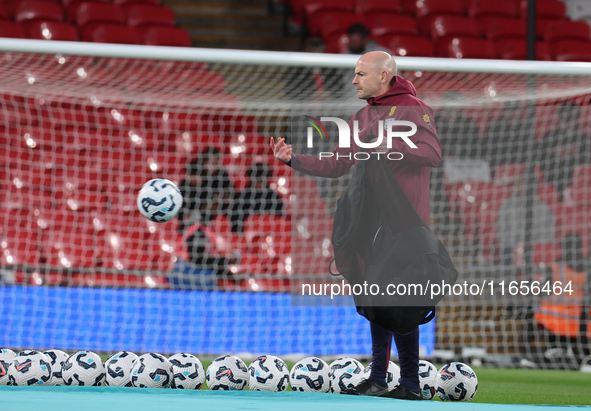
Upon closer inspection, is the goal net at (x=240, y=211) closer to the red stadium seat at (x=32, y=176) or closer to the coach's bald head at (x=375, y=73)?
the red stadium seat at (x=32, y=176)

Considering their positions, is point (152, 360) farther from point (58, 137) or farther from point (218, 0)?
point (218, 0)

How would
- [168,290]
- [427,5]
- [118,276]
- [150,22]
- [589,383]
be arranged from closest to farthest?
1. [589,383]
2. [168,290]
3. [118,276]
4. [150,22]
5. [427,5]

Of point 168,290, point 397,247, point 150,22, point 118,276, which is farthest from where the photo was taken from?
point 150,22

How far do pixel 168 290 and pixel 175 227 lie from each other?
47.7 inches

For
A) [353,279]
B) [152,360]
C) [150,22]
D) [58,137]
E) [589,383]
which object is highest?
[150,22]

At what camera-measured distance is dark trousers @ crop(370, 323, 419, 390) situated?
305 centimetres

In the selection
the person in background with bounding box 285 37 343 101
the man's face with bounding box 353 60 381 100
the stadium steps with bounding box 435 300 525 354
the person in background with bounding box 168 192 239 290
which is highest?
the person in background with bounding box 285 37 343 101

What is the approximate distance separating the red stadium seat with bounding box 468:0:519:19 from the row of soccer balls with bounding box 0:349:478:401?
7163 millimetres

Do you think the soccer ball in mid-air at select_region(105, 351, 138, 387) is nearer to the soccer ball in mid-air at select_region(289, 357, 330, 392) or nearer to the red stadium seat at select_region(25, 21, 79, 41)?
the soccer ball in mid-air at select_region(289, 357, 330, 392)

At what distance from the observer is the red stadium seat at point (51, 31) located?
7527 mm

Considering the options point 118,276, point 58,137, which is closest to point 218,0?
point 58,137

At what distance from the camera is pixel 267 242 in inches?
276

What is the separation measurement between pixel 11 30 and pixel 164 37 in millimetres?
1564

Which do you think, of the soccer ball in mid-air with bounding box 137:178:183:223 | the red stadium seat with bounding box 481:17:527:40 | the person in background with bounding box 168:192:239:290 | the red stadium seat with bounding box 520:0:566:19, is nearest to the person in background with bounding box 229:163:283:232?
the person in background with bounding box 168:192:239:290
